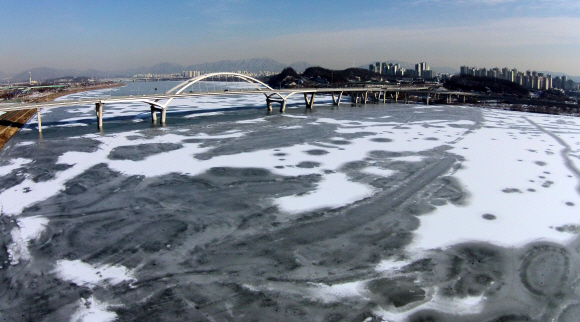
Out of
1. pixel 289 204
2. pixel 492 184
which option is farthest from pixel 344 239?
pixel 492 184

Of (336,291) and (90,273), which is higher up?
(90,273)

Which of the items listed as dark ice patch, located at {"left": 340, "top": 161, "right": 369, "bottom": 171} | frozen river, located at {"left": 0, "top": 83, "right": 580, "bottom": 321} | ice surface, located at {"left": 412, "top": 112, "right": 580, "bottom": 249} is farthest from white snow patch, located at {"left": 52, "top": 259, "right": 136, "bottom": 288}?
dark ice patch, located at {"left": 340, "top": 161, "right": 369, "bottom": 171}

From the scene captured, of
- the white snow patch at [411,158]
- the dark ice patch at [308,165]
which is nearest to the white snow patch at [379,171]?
the dark ice patch at [308,165]

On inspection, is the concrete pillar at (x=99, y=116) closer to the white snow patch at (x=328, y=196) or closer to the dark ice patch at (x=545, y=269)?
the white snow patch at (x=328, y=196)

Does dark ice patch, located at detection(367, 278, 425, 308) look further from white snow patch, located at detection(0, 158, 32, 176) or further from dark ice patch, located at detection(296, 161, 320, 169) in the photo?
white snow patch, located at detection(0, 158, 32, 176)

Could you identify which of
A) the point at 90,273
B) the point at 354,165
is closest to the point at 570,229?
the point at 354,165

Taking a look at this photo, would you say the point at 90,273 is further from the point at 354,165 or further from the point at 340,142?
the point at 340,142
